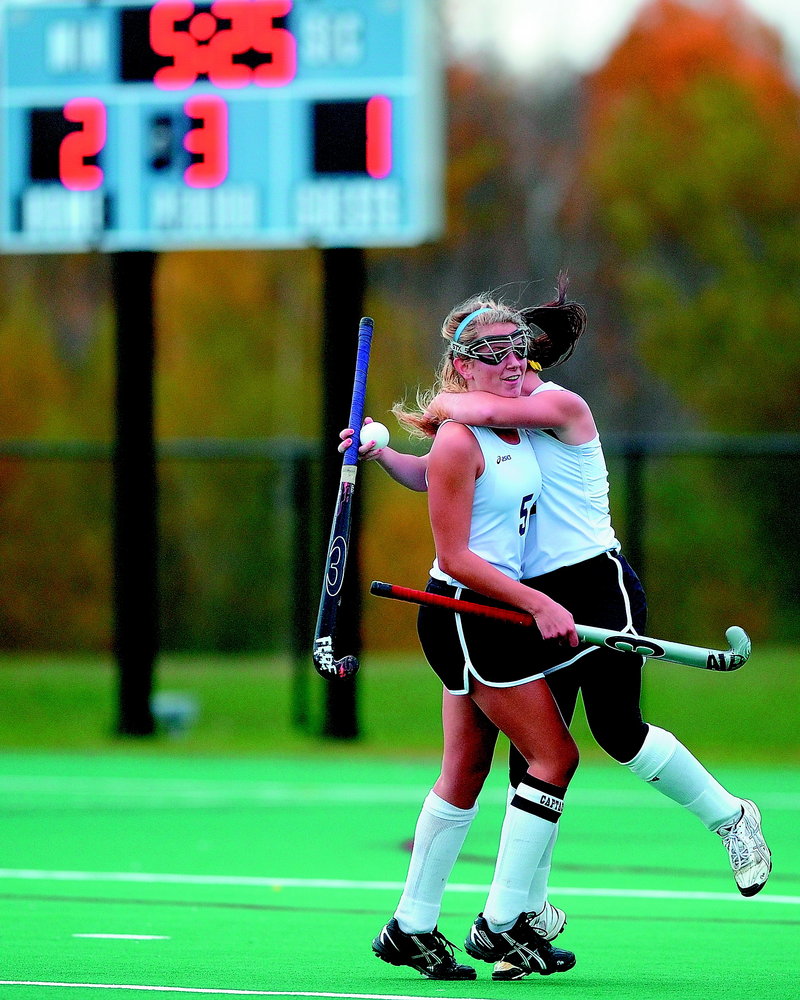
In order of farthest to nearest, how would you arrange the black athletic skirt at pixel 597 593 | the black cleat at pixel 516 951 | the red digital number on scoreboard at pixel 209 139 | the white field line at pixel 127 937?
1. the red digital number on scoreboard at pixel 209 139
2. the white field line at pixel 127 937
3. the black athletic skirt at pixel 597 593
4. the black cleat at pixel 516 951

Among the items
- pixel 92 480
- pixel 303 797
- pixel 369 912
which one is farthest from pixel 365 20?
pixel 92 480

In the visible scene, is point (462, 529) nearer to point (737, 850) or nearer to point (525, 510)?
point (525, 510)

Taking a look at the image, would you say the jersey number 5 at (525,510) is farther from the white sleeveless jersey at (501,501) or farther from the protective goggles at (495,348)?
the protective goggles at (495,348)

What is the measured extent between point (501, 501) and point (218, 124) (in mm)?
9110

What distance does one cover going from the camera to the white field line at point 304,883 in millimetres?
8266

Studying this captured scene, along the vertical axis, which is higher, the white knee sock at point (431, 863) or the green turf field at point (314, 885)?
the white knee sock at point (431, 863)

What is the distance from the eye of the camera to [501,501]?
6.02 m

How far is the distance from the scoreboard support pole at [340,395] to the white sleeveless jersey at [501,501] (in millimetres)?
8761

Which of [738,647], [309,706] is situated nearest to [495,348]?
[738,647]

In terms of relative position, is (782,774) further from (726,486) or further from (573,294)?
(573,294)

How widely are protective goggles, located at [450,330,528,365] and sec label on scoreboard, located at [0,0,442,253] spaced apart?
318 inches

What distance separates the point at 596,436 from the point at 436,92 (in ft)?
29.8

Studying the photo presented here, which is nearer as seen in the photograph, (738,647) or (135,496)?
(738,647)

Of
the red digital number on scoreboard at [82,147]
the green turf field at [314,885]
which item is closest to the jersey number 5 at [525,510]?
the green turf field at [314,885]
